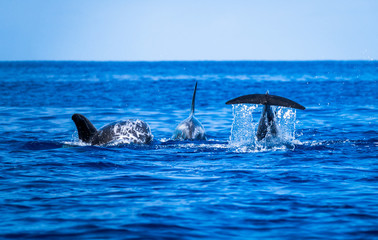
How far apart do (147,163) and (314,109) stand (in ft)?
65.9

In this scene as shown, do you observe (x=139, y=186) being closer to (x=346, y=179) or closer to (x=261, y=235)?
(x=261, y=235)

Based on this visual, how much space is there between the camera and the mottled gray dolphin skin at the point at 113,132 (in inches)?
605

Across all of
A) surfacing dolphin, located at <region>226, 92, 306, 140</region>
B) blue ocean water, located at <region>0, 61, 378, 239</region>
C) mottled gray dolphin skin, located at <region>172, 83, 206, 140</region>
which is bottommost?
blue ocean water, located at <region>0, 61, 378, 239</region>

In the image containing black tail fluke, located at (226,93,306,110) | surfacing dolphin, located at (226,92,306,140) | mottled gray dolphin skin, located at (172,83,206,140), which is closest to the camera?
black tail fluke, located at (226,93,306,110)

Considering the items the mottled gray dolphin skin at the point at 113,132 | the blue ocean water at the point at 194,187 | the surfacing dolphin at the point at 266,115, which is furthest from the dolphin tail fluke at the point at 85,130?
the surfacing dolphin at the point at 266,115

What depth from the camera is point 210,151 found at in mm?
14375

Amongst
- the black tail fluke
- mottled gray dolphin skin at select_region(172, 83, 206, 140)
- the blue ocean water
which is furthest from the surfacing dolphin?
mottled gray dolphin skin at select_region(172, 83, 206, 140)

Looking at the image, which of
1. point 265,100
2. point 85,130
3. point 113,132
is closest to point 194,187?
point 265,100

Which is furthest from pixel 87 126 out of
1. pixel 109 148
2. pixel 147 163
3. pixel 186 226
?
pixel 186 226

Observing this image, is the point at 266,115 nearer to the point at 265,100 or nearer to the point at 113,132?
the point at 265,100

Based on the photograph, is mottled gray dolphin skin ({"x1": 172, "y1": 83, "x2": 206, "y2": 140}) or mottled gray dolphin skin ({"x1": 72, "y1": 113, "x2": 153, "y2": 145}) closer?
mottled gray dolphin skin ({"x1": 72, "y1": 113, "x2": 153, "y2": 145})

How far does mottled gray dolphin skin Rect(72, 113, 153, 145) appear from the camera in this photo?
605 inches

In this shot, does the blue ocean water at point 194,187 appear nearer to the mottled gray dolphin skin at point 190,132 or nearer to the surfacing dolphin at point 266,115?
the surfacing dolphin at point 266,115

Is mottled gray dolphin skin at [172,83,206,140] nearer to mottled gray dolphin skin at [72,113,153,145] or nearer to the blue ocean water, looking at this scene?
the blue ocean water
